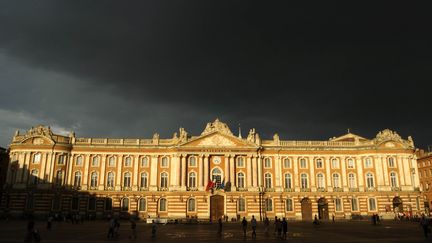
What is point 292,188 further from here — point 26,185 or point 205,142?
point 26,185

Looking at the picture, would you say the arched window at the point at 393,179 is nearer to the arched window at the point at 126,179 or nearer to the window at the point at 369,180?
the window at the point at 369,180

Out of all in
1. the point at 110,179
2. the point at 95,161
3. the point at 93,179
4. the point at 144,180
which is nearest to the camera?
the point at 93,179

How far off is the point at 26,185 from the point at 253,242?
53444 mm

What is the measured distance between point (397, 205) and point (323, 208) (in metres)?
13.8

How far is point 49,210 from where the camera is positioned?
2598 inches

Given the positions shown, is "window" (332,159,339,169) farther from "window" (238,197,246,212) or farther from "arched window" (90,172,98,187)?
"arched window" (90,172,98,187)

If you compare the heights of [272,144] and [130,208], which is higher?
[272,144]

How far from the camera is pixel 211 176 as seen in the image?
2731 inches

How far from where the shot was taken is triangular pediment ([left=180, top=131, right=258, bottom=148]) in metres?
69.9

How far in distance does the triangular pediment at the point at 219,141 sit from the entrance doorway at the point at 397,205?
2825cm

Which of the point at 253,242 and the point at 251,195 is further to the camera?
the point at 251,195

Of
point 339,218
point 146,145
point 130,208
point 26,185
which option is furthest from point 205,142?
point 26,185

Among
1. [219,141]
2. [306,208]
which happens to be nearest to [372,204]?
[306,208]

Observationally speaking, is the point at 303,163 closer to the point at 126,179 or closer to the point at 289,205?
the point at 289,205
